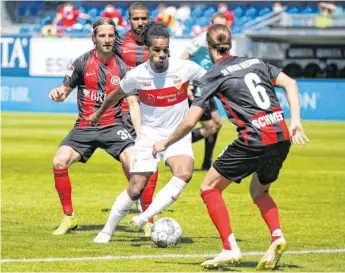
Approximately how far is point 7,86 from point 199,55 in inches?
688

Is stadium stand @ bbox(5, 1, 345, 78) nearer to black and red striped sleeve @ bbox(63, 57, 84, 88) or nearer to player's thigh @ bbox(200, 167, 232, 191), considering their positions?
black and red striped sleeve @ bbox(63, 57, 84, 88)

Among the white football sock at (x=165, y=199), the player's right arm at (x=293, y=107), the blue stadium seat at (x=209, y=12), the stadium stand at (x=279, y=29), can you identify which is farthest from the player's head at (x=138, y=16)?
the blue stadium seat at (x=209, y=12)

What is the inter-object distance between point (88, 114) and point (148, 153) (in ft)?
4.51

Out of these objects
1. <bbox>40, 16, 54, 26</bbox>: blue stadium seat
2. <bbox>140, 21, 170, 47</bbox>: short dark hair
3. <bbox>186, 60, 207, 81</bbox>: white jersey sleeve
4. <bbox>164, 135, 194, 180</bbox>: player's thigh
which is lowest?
<bbox>40, 16, 54, 26</bbox>: blue stadium seat

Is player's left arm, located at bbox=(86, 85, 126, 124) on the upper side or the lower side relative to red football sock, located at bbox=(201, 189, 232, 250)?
upper

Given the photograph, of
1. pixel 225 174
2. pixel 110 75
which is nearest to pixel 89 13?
pixel 110 75

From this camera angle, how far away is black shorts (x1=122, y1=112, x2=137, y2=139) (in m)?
10.9

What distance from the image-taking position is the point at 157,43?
9.18 m

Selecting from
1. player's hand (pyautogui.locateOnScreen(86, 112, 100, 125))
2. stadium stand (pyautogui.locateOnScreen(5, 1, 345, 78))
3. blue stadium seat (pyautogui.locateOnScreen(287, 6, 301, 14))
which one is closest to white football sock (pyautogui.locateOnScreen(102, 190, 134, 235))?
player's hand (pyautogui.locateOnScreen(86, 112, 100, 125))

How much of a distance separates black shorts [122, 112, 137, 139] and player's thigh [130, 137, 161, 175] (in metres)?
1.18

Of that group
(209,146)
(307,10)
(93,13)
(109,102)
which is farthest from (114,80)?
(93,13)

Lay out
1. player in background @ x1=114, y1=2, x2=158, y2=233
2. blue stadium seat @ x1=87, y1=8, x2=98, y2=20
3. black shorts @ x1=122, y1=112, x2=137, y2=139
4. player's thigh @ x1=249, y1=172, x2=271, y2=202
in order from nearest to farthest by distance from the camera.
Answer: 1. player's thigh @ x1=249, y1=172, x2=271, y2=202
2. black shorts @ x1=122, y1=112, x2=137, y2=139
3. player in background @ x1=114, y1=2, x2=158, y2=233
4. blue stadium seat @ x1=87, y1=8, x2=98, y2=20

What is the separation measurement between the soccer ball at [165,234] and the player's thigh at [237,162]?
1305 mm

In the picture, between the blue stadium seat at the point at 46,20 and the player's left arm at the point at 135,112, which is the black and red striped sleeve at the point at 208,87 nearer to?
the player's left arm at the point at 135,112
